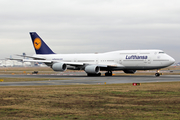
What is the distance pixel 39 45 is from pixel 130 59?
24.4 meters

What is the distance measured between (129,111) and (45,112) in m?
4.42

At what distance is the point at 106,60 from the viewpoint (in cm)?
6034

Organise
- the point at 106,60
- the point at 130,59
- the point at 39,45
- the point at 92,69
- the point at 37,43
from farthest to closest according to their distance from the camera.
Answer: the point at 37,43, the point at 39,45, the point at 106,60, the point at 92,69, the point at 130,59

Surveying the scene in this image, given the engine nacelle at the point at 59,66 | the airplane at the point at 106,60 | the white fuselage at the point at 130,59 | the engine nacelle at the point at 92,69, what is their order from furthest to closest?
the engine nacelle at the point at 59,66
the engine nacelle at the point at 92,69
the airplane at the point at 106,60
the white fuselage at the point at 130,59

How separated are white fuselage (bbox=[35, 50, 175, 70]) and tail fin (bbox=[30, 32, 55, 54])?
878cm

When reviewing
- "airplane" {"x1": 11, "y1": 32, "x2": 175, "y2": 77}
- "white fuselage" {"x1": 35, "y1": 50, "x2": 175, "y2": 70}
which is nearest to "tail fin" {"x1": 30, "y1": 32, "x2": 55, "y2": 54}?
"airplane" {"x1": 11, "y1": 32, "x2": 175, "y2": 77}

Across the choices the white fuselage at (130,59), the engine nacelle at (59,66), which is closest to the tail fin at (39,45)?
the white fuselage at (130,59)

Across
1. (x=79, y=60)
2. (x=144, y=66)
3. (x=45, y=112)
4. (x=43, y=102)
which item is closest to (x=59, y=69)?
(x=79, y=60)

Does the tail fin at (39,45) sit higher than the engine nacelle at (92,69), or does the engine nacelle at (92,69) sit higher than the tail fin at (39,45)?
the tail fin at (39,45)

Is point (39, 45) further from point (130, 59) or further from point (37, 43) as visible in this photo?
point (130, 59)

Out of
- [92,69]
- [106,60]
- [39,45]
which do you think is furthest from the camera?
[39,45]

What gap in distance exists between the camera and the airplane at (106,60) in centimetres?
5438

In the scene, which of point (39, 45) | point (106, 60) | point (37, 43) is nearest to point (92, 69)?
point (106, 60)

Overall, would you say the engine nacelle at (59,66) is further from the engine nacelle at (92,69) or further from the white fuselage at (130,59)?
the white fuselage at (130,59)
